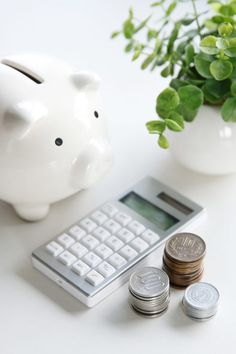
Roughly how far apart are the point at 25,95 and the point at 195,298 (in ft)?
0.96

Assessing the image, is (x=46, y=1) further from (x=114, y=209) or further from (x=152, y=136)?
(x=114, y=209)

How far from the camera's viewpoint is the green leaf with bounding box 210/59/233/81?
2.65 ft

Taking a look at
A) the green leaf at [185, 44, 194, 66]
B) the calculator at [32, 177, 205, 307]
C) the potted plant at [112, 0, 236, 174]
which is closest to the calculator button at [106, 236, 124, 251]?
the calculator at [32, 177, 205, 307]

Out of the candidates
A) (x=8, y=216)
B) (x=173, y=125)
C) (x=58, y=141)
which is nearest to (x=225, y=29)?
(x=173, y=125)

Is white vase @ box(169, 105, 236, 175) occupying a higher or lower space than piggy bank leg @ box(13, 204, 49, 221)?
higher

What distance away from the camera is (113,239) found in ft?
2.77

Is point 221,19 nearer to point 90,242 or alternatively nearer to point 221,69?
point 221,69

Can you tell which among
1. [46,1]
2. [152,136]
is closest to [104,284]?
[152,136]

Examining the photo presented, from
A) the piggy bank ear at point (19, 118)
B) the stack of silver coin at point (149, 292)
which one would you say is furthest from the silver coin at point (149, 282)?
the piggy bank ear at point (19, 118)

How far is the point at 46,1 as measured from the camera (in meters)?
1.28

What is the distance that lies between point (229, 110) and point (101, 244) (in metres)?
0.22

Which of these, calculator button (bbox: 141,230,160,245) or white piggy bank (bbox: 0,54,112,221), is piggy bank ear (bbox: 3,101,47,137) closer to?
white piggy bank (bbox: 0,54,112,221)

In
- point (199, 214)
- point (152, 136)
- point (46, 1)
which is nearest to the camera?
point (199, 214)

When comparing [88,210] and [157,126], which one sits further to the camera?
[88,210]
